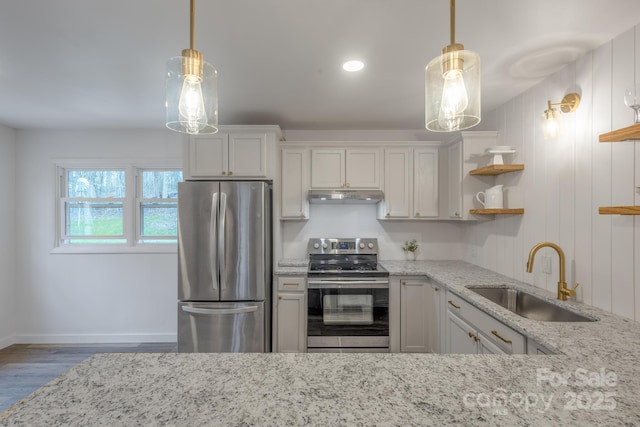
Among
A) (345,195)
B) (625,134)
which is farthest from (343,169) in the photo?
(625,134)

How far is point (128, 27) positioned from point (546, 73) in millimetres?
2719


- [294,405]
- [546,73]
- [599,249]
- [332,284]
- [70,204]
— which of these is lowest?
[332,284]

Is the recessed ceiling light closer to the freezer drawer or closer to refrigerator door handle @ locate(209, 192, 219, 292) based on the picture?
refrigerator door handle @ locate(209, 192, 219, 292)

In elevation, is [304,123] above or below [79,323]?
above

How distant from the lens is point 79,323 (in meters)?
3.45

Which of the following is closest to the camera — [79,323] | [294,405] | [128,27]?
[294,405]

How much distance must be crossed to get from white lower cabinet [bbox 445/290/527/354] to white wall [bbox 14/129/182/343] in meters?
3.05

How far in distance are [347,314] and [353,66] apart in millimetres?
2124

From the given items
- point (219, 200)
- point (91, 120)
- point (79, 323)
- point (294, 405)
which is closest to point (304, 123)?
point (219, 200)

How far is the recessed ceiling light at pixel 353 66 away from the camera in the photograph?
193 cm

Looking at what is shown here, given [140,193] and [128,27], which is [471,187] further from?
[140,193]

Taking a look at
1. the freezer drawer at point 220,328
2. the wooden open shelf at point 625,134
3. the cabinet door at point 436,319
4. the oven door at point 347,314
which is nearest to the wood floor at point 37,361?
the freezer drawer at point 220,328

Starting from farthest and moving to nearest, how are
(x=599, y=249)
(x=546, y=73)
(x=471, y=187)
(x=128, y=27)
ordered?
(x=471, y=187)
(x=546, y=73)
(x=599, y=249)
(x=128, y=27)

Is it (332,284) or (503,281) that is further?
(332,284)
